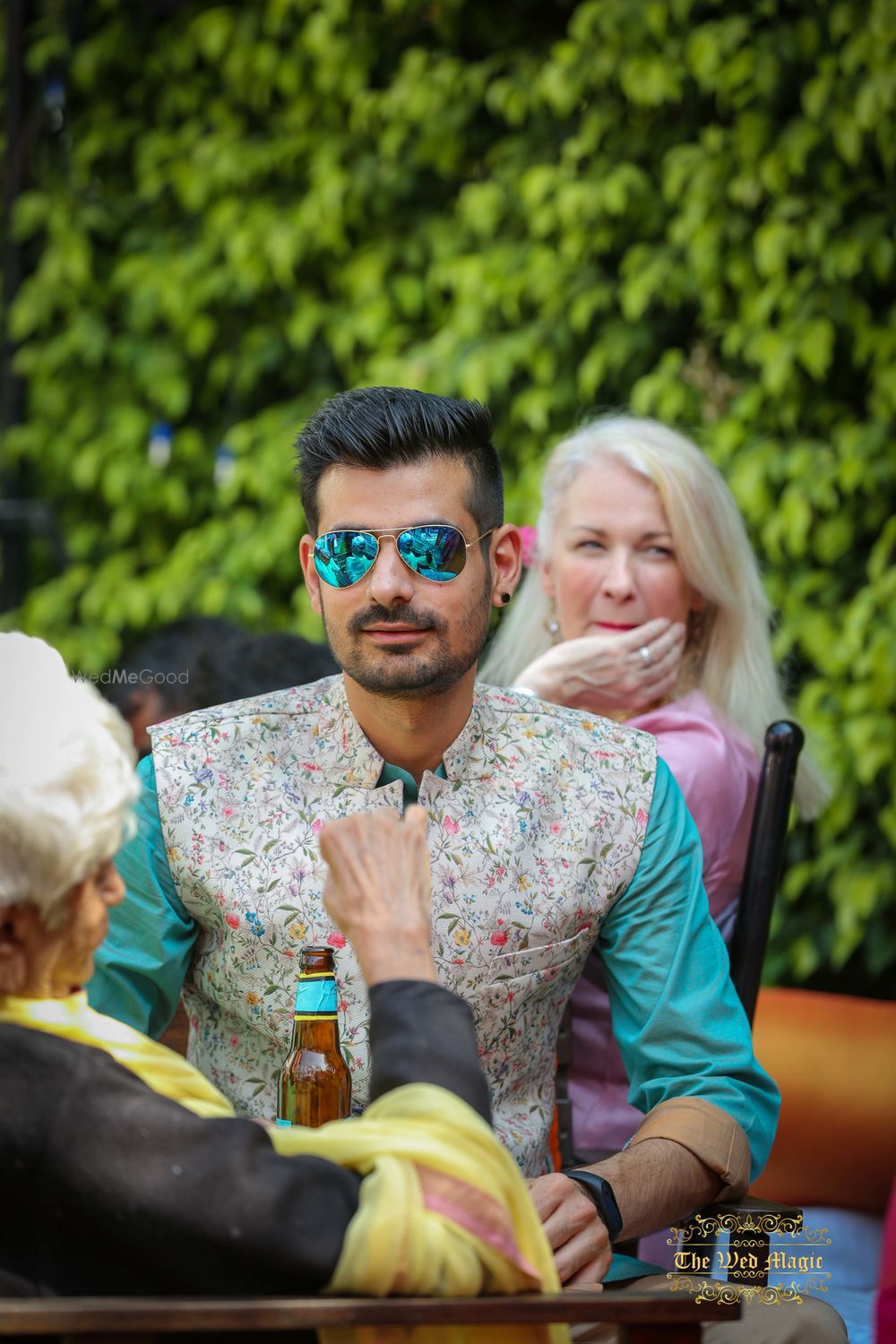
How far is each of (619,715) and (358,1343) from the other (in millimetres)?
1883

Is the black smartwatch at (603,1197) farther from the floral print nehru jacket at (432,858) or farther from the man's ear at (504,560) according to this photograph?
the man's ear at (504,560)

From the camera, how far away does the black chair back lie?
260cm

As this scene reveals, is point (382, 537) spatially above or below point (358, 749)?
above

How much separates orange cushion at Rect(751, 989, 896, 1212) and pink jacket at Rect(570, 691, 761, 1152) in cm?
67

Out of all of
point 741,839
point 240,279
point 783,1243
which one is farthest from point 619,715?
point 240,279

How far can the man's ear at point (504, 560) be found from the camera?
7.22 ft

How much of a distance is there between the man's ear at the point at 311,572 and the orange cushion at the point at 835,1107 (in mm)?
1712

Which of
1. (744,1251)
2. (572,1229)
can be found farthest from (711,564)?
(572,1229)

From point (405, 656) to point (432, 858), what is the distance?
0.26 m

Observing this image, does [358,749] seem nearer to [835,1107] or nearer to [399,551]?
[399,551]

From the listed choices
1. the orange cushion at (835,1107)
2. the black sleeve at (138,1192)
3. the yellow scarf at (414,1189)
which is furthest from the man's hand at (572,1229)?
the orange cushion at (835,1107)

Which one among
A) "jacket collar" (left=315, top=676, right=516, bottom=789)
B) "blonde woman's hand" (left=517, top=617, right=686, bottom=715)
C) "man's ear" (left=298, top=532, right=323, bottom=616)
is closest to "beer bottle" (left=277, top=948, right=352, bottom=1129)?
"jacket collar" (left=315, top=676, right=516, bottom=789)

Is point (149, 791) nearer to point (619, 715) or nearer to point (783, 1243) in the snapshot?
point (783, 1243)

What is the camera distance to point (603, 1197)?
1.81 meters
